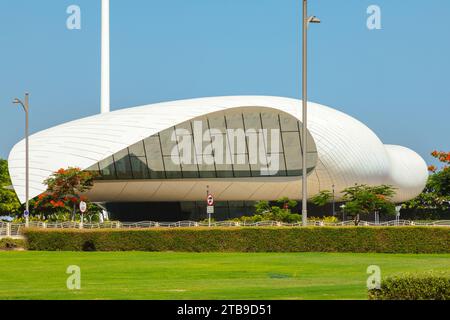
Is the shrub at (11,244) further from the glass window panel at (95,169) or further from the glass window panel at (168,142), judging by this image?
the glass window panel at (168,142)

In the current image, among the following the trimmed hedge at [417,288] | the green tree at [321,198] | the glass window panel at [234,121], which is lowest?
the green tree at [321,198]

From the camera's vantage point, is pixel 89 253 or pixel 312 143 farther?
pixel 312 143

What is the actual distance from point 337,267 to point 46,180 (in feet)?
151

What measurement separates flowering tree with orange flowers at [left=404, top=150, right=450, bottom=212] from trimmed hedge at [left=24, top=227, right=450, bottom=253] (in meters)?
46.7

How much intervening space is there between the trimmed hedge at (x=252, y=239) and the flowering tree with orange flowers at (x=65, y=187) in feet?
78.1

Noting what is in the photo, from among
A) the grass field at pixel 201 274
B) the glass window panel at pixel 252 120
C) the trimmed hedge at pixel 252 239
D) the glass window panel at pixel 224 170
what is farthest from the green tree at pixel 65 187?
the grass field at pixel 201 274

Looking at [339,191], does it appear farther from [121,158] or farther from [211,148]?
[121,158]

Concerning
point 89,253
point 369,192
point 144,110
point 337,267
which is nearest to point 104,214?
point 144,110

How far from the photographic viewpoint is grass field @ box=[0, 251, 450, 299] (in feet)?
73.8

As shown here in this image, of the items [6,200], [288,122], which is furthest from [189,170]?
[6,200]

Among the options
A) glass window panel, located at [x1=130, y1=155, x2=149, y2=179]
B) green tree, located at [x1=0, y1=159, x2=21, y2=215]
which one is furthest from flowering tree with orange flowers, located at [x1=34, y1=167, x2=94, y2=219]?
green tree, located at [x1=0, y1=159, x2=21, y2=215]

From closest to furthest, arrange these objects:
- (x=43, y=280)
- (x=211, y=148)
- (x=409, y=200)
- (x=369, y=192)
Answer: (x=43, y=280) < (x=369, y=192) < (x=211, y=148) < (x=409, y=200)

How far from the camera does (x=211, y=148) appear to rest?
3179 inches

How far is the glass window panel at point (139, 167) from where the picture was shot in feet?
261
